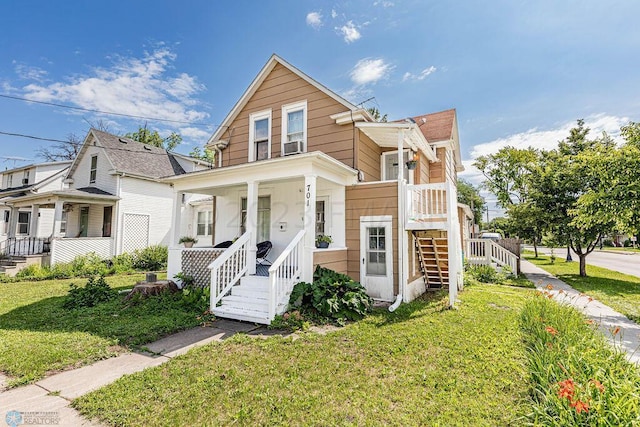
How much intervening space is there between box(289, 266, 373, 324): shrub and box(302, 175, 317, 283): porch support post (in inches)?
9.5

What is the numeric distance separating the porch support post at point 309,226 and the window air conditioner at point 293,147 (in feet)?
7.46

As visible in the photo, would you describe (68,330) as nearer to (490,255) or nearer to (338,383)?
(338,383)

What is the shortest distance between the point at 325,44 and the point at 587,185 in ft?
41.8

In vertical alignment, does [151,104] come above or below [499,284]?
above

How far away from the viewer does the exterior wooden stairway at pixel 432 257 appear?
8695mm

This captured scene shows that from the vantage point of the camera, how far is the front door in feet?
25.5

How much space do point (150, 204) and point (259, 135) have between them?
35.2 feet

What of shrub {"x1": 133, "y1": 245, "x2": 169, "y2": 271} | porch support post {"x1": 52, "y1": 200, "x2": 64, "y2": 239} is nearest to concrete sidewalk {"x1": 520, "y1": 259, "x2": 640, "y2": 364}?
shrub {"x1": 133, "y1": 245, "x2": 169, "y2": 271}

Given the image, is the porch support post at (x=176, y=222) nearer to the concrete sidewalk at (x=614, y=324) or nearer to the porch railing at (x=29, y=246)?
the concrete sidewalk at (x=614, y=324)

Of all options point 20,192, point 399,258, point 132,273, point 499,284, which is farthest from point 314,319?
point 20,192

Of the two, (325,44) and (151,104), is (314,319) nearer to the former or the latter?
(325,44)

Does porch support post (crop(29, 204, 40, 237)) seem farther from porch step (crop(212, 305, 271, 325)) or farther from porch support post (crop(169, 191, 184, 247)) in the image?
porch step (crop(212, 305, 271, 325))

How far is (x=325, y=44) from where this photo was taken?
11.1m

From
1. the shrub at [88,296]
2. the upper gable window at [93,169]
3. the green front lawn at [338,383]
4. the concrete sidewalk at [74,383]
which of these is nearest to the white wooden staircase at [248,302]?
the concrete sidewalk at [74,383]
